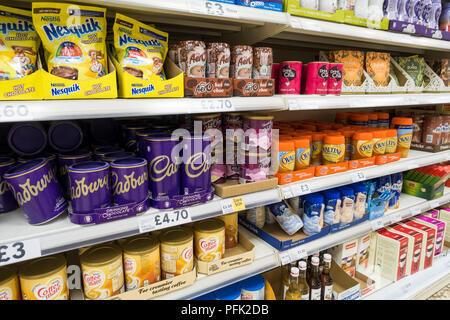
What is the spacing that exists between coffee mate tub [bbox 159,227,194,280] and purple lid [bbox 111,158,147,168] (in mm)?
339

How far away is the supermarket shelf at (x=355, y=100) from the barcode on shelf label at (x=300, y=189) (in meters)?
0.35

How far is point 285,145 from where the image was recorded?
4.31ft

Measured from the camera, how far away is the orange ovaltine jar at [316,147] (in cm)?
151

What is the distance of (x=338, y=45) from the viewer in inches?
78.7

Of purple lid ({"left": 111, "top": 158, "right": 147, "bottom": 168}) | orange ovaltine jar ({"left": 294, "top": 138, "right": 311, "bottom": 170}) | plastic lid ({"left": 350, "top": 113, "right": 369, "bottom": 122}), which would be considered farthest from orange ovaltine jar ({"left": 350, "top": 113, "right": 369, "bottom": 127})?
purple lid ({"left": 111, "top": 158, "right": 147, "bottom": 168})

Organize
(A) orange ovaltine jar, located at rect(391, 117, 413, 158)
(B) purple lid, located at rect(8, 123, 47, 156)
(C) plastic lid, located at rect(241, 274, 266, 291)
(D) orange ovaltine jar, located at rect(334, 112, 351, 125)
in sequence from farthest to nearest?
(D) orange ovaltine jar, located at rect(334, 112, 351, 125)
(A) orange ovaltine jar, located at rect(391, 117, 413, 158)
(C) plastic lid, located at rect(241, 274, 266, 291)
(B) purple lid, located at rect(8, 123, 47, 156)

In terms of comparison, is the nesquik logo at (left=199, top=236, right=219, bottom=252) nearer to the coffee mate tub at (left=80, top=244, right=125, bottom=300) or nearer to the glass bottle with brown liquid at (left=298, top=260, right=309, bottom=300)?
the coffee mate tub at (left=80, top=244, right=125, bottom=300)

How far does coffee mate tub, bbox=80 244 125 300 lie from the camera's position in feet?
3.22

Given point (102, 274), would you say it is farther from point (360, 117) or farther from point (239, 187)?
point (360, 117)

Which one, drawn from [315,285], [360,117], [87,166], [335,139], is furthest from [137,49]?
[360,117]

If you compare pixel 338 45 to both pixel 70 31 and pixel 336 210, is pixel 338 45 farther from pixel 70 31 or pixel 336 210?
pixel 70 31

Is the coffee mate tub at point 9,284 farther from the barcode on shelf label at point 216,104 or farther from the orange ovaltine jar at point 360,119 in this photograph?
the orange ovaltine jar at point 360,119

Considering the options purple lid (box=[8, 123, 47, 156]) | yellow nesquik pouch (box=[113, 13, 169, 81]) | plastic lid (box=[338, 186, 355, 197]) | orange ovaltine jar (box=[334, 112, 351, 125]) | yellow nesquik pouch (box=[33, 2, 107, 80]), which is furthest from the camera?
orange ovaltine jar (box=[334, 112, 351, 125])
